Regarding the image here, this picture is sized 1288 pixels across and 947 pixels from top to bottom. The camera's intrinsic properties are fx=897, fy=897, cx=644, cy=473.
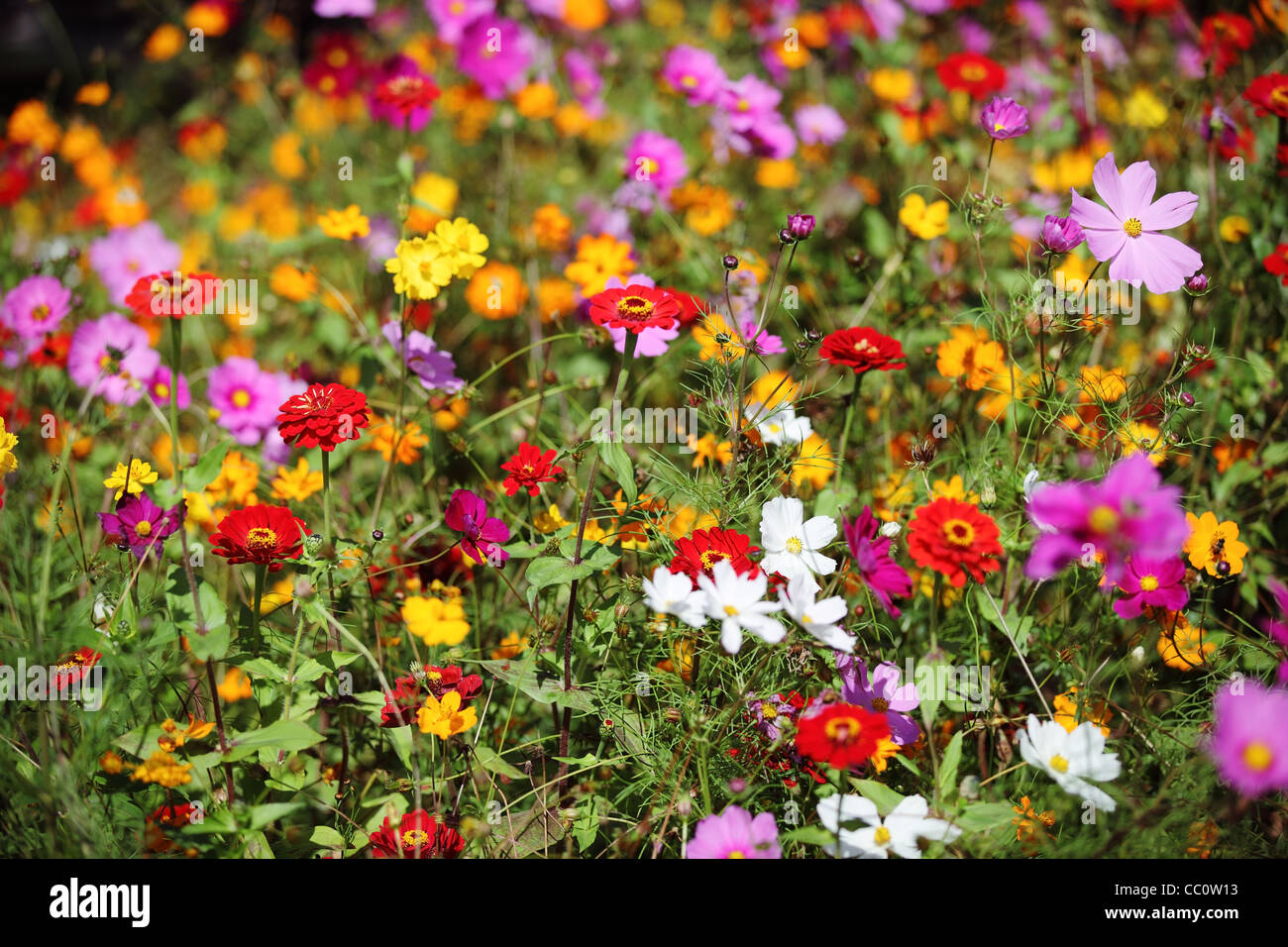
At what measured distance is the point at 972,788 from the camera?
41.9 inches

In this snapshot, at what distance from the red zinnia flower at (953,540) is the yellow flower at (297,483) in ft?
3.15

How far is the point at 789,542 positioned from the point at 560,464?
368 millimetres

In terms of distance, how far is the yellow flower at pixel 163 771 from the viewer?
39.9 inches

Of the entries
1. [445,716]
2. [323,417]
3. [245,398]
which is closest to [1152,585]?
[445,716]

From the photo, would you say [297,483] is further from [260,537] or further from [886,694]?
[886,694]

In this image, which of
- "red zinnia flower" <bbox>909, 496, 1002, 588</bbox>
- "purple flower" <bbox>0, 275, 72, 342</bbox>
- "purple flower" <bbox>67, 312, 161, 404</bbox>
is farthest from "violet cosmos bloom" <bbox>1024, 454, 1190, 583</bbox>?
"purple flower" <bbox>0, 275, 72, 342</bbox>

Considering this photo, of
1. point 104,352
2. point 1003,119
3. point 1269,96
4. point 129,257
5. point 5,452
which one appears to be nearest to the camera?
point 5,452

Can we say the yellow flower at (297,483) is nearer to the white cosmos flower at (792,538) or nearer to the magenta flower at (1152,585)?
the white cosmos flower at (792,538)

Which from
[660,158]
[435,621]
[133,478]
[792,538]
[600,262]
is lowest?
[435,621]

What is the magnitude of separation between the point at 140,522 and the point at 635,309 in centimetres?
72

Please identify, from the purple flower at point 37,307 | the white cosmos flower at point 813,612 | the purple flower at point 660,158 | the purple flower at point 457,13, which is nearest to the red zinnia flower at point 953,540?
the white cosmos flower at point 813,612

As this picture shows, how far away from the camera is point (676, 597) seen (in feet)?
3.48
